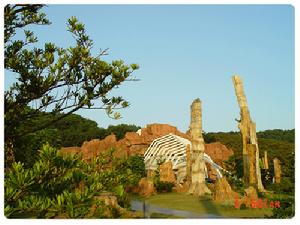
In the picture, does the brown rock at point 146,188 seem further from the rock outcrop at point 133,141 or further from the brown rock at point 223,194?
the rock outcrop at point 133,141

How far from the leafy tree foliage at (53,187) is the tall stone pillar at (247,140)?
9.76m

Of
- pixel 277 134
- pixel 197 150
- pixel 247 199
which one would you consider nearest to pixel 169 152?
pixel 197 150

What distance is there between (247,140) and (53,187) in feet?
34.2

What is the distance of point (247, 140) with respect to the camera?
12.9 metres

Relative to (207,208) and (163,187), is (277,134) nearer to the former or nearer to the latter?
(163,187)

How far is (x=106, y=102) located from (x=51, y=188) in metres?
1.16

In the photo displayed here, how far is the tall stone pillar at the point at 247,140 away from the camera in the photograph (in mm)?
12484

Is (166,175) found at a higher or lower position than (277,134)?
lower

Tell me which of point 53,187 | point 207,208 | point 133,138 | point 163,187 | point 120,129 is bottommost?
point 207,208

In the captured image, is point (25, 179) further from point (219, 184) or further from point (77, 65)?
point (219, 184)

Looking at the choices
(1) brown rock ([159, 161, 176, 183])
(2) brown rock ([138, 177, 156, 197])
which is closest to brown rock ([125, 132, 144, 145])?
(1) brown rock ([159, 161, 176, 183])

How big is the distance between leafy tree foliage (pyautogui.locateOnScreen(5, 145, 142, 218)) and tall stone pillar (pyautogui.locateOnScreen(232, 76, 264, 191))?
9760mm

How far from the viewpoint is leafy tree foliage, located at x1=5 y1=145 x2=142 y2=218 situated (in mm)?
2665

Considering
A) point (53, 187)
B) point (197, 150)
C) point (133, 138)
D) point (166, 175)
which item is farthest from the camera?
point (133, 138)
